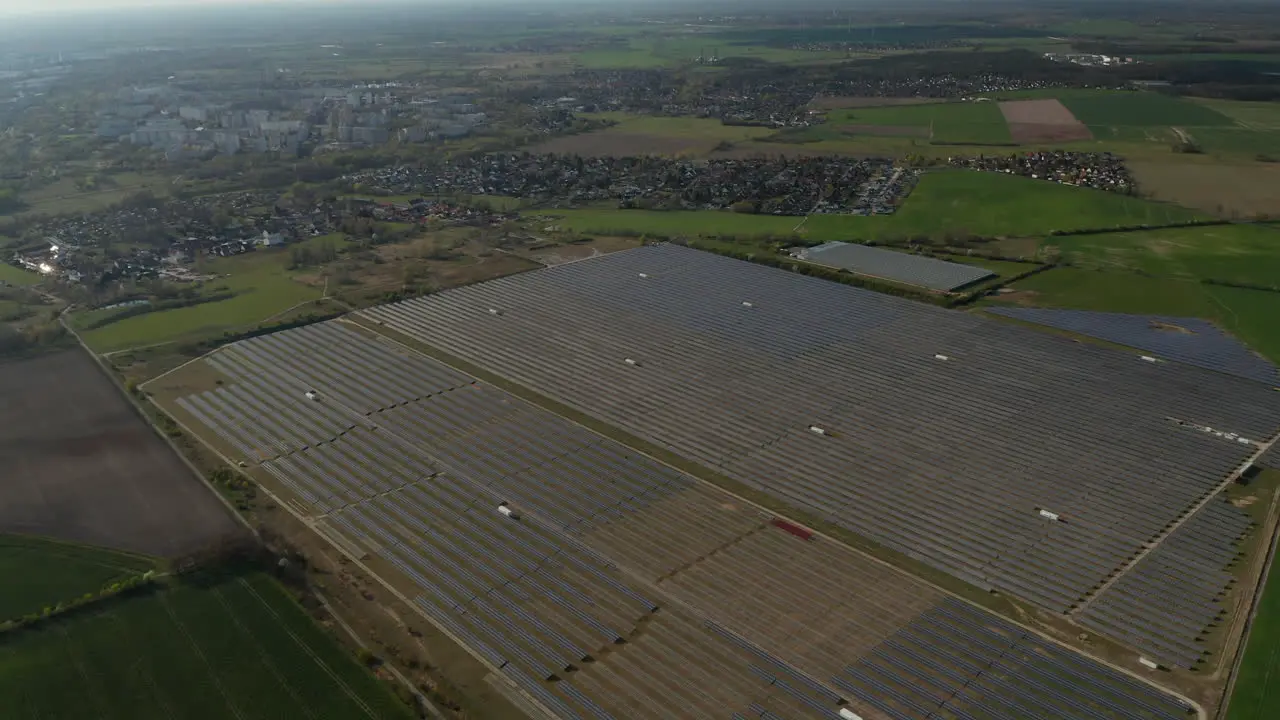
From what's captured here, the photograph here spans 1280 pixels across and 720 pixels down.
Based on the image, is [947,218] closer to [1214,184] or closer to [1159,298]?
[1159,298]

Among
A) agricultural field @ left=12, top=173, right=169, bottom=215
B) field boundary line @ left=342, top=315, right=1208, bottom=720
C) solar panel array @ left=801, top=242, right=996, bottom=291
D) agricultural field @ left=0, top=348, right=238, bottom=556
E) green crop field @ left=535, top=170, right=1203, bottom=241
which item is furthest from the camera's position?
agricultural field @ left=12, top=173, right=169, bottom=215

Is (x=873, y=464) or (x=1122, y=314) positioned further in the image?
(x=1122, y=314)

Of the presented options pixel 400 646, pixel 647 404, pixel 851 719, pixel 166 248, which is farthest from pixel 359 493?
pixel 166 248

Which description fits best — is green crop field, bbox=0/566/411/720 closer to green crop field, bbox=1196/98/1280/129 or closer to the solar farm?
the solar farm

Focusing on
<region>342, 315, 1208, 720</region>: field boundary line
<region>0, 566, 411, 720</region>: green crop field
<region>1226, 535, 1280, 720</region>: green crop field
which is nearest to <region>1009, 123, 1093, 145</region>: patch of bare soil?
<region>342, 315, 1208, 720</region>: field boundary line

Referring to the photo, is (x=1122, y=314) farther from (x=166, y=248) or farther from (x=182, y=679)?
(x=166, y=248)
